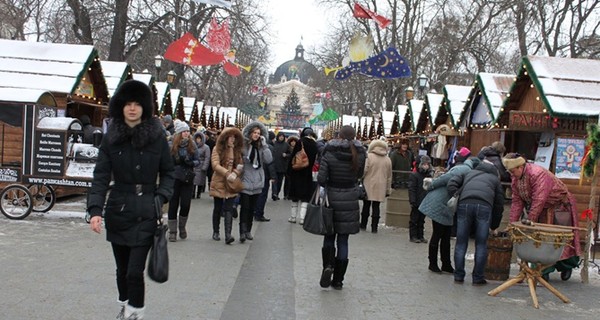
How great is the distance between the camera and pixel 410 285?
24.8 ft

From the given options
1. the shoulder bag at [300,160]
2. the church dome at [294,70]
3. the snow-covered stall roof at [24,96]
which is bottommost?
the shoulder bag at [300,160]

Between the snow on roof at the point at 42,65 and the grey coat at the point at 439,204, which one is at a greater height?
the snow on roof at the point at 42,65

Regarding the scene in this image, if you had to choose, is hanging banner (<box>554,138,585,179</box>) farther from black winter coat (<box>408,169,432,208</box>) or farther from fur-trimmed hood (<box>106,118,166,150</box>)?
fur-trimmed hood (<box>106,118,166,150</box>)

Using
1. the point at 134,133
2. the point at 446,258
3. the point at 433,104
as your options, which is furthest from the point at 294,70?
the point at 134,133

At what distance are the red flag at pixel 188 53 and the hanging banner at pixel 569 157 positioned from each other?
426 inches

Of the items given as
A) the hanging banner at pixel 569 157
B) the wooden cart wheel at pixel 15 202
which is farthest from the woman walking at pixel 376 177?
the wooden cart wheel at pixel 15 202

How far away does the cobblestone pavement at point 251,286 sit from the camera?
5.98m

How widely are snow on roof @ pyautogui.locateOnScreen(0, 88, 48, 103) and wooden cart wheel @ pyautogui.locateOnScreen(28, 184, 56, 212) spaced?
1.53 metres

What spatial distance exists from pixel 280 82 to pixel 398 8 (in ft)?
359

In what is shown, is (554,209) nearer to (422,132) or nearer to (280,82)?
(422,132)

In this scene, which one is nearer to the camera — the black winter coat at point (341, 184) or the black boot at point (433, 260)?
the black winter coat at point (341, 184)

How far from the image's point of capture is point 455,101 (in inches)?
677

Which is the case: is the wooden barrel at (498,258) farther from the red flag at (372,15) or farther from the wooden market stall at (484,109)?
the red flag at (372,15)

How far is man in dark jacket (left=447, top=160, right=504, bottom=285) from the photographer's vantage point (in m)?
7.66
